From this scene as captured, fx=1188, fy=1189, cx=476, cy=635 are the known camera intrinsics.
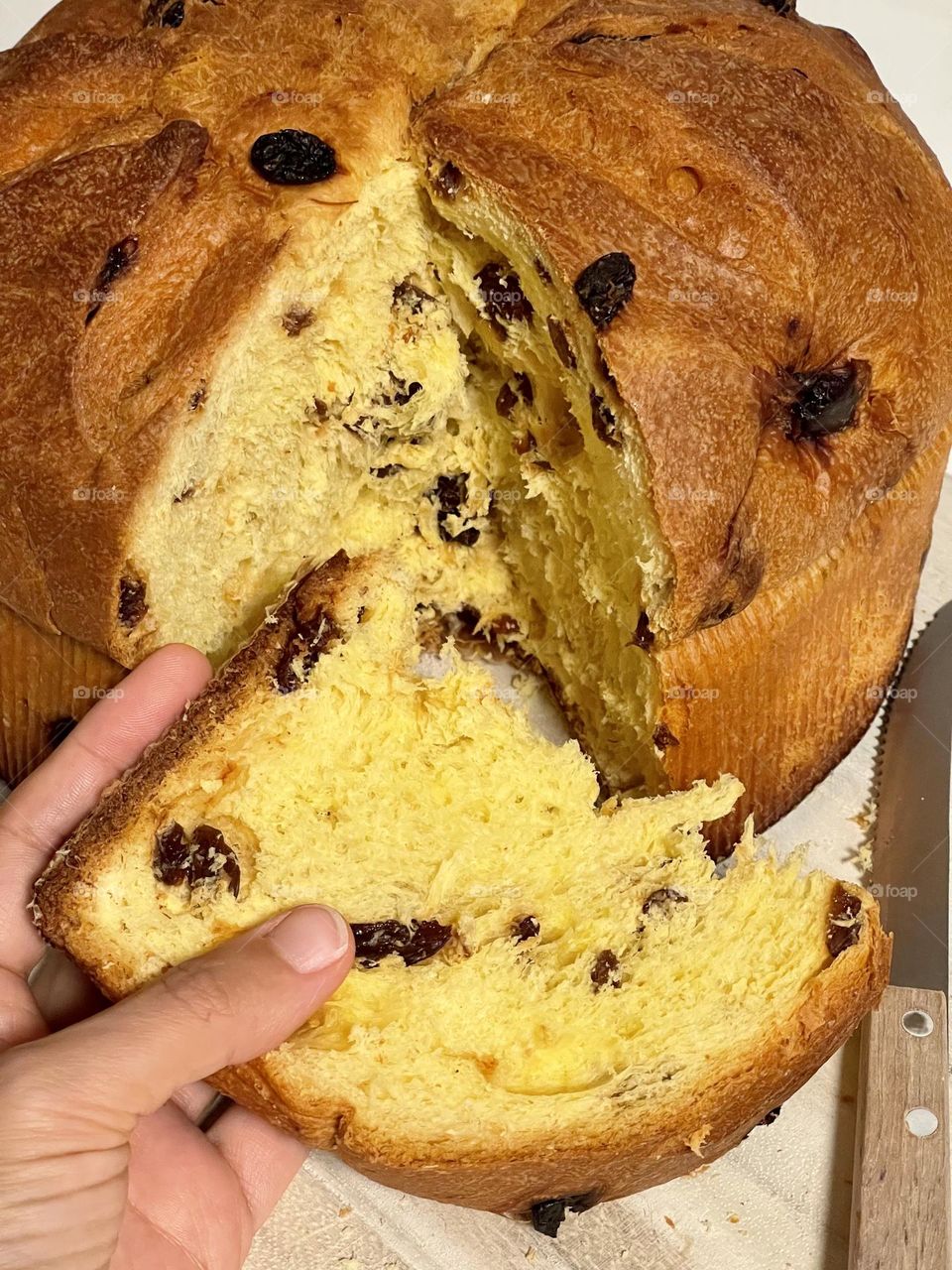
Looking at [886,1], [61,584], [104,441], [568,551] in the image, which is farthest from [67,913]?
[886,1]

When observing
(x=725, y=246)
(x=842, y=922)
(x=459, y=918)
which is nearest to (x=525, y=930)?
(x=459, y=918)

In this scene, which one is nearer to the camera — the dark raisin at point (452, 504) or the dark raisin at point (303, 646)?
the dark raisin at point (303, 646)

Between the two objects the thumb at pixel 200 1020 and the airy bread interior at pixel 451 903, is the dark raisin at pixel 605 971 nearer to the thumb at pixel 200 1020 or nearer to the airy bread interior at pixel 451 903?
the airy bread interior at pixel 451 903

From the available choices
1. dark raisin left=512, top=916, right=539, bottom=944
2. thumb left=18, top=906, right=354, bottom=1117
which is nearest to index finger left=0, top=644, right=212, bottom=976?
thumb left=18, top=906, right=354, bottom=1117

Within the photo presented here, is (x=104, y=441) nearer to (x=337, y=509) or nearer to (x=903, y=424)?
(x=337, y=509)

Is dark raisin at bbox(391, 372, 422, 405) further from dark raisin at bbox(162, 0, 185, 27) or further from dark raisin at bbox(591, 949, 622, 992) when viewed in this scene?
dark raisin at bbox(591, 949, 622, 992)

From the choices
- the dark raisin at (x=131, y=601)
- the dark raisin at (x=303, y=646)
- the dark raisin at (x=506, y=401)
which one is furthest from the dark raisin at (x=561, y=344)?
the dark raisin at (x=131, y=601)
